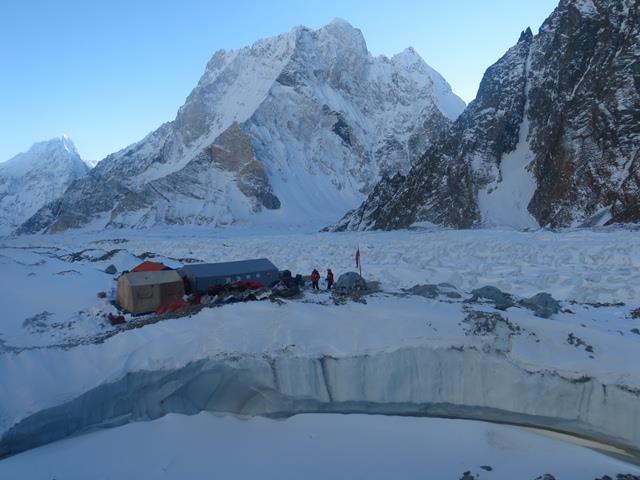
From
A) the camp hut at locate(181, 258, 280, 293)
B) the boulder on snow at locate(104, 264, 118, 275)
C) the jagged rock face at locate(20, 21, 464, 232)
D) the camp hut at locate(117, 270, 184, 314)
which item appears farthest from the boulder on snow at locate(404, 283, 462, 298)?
the jagged rock face at locate(20, 21, 464, 232)

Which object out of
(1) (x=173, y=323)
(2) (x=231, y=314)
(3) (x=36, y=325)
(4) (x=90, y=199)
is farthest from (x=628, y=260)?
(4) (x=90, y=199)

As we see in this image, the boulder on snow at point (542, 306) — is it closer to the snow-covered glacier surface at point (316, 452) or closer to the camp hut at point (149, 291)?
the snow-covered glacier surface at point (316, 452)

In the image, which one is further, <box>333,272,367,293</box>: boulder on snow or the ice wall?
<box>333,272,367,293</box>: boulder on snow

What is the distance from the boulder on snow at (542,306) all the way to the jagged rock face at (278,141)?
92.8 metres

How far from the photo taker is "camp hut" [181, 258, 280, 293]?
59.3 ft

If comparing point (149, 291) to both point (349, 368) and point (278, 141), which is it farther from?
point (278, 141)

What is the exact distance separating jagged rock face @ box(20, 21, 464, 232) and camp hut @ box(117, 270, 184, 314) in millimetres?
85784

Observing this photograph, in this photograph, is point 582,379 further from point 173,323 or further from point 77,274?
point 77,274

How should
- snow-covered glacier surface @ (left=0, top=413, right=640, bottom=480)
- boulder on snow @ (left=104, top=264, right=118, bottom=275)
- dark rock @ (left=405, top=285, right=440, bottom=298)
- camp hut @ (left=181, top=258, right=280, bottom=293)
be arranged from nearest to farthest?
1. snow-covered glacier surface @ (left=0, top=413, right=640, bottom=480)
2. dark rock @ (left=405, top=285, right=440, bottom=298)
3. camp hut @ (left=181, top=258, right=280, bottom=293)
4. boulder on snow @ (left=104, top=264, right=118, bottom=275)

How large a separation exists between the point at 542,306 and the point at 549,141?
3969cm

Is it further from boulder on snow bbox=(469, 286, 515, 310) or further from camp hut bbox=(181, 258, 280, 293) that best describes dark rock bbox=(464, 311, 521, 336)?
camp hut bbox=(181, 258, 280, 293)

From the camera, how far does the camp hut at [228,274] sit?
1806cm

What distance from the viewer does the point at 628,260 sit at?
60.1 ft

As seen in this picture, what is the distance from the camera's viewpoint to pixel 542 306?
11328mm
